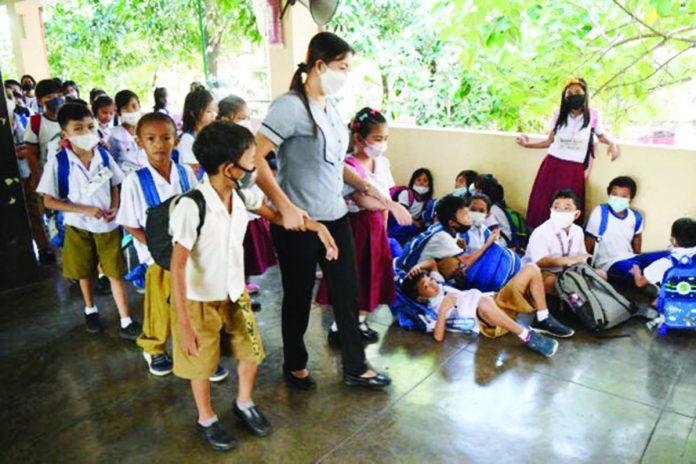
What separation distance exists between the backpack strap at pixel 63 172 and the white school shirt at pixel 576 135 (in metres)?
3.30

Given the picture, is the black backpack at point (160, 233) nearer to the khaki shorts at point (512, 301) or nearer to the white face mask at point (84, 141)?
the white face mask at point (84, 141)

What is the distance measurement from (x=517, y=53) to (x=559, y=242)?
2.63 metres

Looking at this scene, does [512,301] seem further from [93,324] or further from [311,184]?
[93,324]

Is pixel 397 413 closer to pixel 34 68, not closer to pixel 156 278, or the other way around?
pixel 156 278

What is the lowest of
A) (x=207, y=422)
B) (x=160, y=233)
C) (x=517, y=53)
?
(x=207, y=422)

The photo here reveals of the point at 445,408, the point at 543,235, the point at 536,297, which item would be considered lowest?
the point at 445,408

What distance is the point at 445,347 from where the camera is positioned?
9.68 feet

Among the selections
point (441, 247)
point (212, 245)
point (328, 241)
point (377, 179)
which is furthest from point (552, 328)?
point (212, 245)

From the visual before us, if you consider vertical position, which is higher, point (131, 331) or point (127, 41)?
point (127, 41)

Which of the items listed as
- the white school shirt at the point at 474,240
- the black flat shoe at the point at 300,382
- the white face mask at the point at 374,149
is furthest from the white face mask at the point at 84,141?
the white school shirt at the point at 474,240

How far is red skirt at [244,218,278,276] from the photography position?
341cm

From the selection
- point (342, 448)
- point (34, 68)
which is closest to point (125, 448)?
point (342, 448)

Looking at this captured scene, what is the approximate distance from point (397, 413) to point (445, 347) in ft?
2.22

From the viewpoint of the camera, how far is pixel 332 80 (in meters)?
2.17
